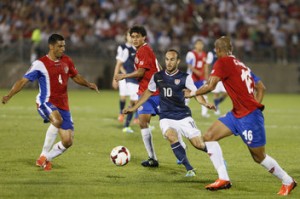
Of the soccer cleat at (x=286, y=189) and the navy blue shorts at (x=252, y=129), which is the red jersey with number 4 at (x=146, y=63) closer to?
the navy blue shorts at (x=252, y=129)

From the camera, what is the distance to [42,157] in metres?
10.8

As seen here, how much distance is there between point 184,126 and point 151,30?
68.9 feet

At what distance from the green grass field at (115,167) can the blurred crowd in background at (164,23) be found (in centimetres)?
1153

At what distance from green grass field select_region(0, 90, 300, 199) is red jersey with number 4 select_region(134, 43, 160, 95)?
1.34 meters

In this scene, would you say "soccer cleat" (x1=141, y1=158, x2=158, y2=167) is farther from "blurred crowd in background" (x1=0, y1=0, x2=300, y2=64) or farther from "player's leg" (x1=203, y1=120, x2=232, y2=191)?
"blurred crowd in background" (x1=0, y1=0, x2=300, y2=64)

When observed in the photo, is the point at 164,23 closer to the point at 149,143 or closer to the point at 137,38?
the point at 137,38

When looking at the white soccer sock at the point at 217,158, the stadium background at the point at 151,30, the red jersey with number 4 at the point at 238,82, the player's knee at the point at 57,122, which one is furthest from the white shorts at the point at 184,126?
the stadium background at the point at 151,30

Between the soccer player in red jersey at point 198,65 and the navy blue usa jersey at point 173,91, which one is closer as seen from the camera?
the navy blue usa jersey at point 173,91

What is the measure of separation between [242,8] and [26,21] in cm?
1008

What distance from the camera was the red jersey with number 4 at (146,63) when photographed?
11352 mm

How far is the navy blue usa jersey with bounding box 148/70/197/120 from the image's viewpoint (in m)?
10.4

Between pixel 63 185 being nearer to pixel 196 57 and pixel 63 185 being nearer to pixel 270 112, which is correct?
pixel 196 57

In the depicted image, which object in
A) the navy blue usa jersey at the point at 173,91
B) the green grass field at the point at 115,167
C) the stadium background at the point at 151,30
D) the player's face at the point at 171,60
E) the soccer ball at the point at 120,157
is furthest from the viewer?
the stadium background at the point at 151,30

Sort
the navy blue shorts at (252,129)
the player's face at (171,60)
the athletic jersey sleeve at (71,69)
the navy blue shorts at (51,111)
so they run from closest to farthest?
the navy blue shorts at (252,129), the player's face at (171,60), the navy blue shorts at (51,111), the athletic jersey sleeve at (71,69)
